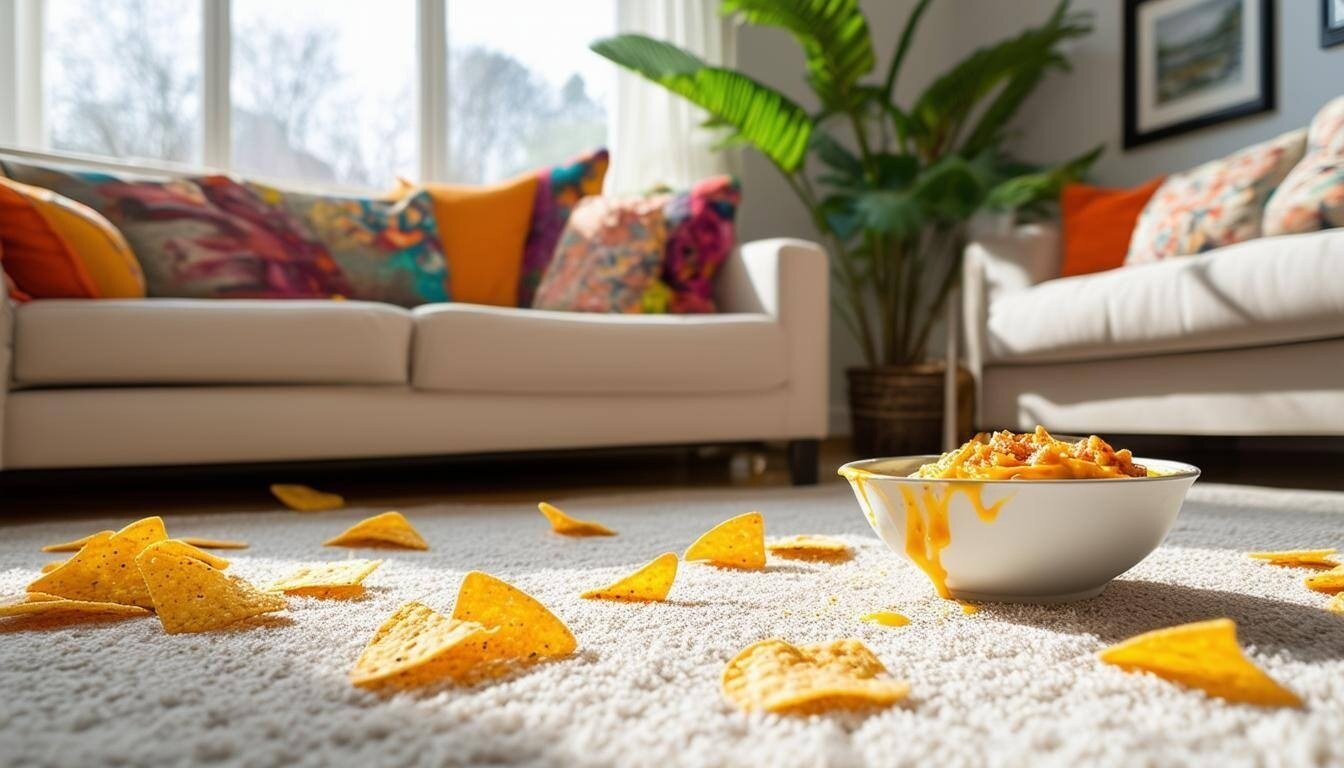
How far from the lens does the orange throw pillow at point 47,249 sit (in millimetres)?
1811

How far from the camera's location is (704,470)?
2771 millimetres

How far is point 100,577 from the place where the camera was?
93 centimetres

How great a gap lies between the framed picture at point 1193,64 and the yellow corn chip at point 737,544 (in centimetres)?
287

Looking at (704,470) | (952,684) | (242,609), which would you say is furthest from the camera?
(704,470)

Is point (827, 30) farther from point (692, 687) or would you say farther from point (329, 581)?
point (692, 687)

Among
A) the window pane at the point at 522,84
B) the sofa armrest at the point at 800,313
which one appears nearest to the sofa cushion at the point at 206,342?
the sofa armrest at the point at 800,313

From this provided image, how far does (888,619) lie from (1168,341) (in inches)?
62.3

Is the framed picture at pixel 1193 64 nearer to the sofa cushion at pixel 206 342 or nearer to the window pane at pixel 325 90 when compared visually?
the window pane at pixel 325 90

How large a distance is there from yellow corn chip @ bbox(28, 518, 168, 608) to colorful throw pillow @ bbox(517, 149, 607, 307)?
71.6 inches

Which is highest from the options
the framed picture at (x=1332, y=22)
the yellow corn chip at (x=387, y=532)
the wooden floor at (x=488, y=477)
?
the framed picture at (x=1332, y=22)

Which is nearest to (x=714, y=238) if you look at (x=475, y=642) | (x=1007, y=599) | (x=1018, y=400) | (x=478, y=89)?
(x=1018, y=400)

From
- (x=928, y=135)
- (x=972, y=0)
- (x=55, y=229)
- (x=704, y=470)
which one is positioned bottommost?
(x=704, y=470)

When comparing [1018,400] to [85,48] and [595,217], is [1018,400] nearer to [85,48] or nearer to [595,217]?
[595,217]

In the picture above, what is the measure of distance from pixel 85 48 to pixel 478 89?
123 centimetres
